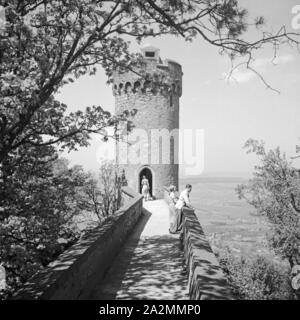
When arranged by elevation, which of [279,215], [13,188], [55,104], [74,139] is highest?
[55,104]

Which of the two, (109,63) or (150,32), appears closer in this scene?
Answer: (150,32)

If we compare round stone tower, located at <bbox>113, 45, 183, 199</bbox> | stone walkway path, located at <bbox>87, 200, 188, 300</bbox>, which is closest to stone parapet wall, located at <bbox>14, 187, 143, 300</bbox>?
stone walkway path, located at <bbox>87, 200, 188, 300</bbox>

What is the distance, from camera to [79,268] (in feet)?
17.4

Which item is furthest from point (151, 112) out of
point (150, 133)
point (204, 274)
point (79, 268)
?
point (204, 274)

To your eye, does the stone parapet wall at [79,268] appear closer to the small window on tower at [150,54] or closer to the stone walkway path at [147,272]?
the stone walkway path at [147,272]

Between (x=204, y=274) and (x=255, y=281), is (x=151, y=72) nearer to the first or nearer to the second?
(x=255, y=281)

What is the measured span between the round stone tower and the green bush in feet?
23.6

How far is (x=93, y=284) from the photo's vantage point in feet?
20.3

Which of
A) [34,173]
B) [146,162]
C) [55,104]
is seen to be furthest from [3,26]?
[146,162]

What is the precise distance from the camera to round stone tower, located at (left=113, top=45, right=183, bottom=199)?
21.8 meters

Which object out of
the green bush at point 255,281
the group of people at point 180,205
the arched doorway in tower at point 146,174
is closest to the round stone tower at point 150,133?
the arched doorway in tower at point 146,174

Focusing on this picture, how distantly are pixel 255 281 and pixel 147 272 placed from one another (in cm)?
2068

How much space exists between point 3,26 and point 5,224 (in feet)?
22.2
